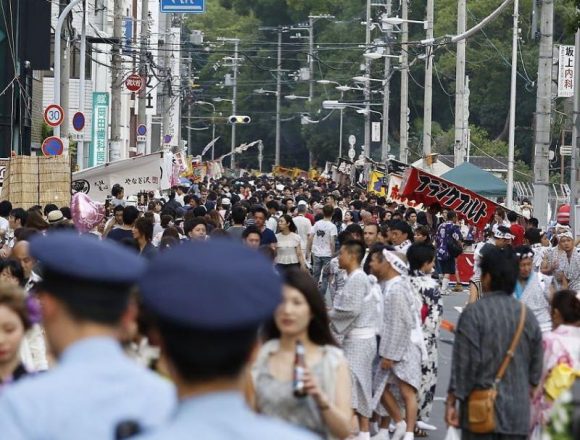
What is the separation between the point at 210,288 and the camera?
3363 millimetres

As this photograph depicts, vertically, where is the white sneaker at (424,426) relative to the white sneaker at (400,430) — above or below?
below

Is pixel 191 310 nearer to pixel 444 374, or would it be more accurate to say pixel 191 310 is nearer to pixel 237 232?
pixel 444 374

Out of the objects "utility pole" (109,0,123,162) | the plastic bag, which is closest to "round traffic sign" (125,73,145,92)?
"utility pole" (109,0,123,162)

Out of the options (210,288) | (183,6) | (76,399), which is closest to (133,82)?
(183,6)

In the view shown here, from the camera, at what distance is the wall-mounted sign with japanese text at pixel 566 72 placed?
43.4 m

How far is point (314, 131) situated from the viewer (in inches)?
5017

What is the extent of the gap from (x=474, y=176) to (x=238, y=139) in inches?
4285

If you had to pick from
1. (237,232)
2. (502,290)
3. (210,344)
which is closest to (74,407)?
(210,344)

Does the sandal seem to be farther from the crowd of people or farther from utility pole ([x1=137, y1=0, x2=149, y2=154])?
utility pole ([x1=137, y1=0, x2=149, y2=154])

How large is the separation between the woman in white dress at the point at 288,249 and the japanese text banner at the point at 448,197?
8.42 meters

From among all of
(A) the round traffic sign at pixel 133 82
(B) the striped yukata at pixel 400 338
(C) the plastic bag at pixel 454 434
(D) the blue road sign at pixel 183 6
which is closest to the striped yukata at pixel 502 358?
(C) the plastic bag at pixel 454 434

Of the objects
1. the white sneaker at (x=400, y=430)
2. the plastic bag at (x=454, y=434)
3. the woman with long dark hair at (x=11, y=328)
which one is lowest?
the white sneaker at (x=400, y=430)

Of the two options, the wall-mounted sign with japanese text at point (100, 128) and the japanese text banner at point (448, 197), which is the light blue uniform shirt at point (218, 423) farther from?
the wall-mounted sign with japanese text at point (100, 128)

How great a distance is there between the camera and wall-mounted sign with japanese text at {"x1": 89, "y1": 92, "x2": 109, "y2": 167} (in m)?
49.5
